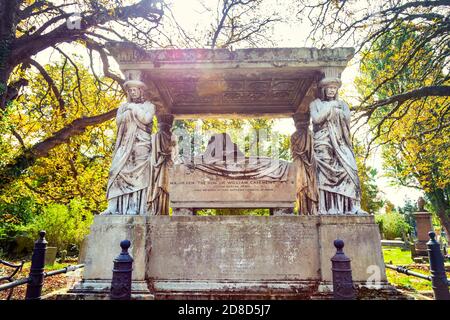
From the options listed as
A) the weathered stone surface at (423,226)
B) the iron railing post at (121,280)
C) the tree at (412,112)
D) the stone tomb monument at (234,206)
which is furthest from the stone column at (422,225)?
the iron railing post at (121,280)

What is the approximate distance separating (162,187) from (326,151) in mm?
3085

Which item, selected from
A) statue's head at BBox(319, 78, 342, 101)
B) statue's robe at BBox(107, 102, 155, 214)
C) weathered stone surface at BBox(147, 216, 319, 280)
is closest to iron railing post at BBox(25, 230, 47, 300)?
statue's robe at BBox(107, 102, 155, 214)

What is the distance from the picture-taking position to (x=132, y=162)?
4809 mm

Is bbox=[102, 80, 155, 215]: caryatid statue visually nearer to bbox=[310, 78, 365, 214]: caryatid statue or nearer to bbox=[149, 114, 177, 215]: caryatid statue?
bbox=[149, 114, 177, 215]: caryatid statue

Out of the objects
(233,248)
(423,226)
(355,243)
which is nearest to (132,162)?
(233,248)

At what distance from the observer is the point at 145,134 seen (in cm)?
492

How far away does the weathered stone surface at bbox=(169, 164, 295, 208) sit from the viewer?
579 cm

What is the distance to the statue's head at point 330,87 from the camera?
4.93 meters

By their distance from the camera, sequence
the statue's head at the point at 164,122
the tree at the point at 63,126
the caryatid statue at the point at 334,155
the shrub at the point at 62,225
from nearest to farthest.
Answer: the caryatid statue at the point at 334,155 → the statue's head at the point at 164,122 → the tree at the point at 63,126 → the shrub at the point at 62,225

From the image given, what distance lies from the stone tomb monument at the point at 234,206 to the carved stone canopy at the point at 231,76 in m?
0.02

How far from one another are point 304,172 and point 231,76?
235 centimetres

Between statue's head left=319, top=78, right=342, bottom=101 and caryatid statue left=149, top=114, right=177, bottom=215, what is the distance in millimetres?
3181

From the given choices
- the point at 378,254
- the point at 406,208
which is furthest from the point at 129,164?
the point at 406,208

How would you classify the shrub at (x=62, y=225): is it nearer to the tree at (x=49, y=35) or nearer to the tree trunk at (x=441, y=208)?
the tree at (x=49, y=35)
